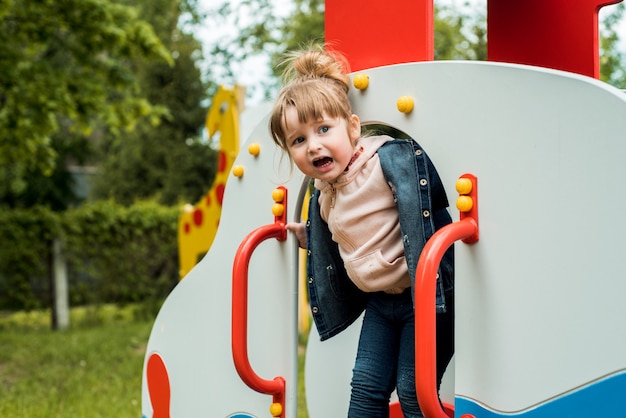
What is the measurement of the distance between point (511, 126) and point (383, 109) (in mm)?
433

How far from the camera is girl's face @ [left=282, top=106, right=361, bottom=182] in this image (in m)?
1.90

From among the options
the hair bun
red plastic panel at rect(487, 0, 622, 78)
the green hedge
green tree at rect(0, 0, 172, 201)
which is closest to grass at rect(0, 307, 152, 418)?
the green hedge

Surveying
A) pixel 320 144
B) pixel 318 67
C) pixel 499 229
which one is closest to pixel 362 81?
pixel 318 67

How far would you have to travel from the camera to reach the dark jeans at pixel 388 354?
6.34 ft

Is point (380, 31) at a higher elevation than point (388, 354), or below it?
higher

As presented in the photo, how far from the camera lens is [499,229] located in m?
1.60

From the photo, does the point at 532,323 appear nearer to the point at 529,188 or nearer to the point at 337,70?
the point at 529,188

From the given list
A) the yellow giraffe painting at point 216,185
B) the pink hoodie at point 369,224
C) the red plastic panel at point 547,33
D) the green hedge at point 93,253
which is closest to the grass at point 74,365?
the green hedge at point 93,253

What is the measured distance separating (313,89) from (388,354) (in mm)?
746

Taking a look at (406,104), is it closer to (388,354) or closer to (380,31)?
(380,31)

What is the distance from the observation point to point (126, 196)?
53.8 feet

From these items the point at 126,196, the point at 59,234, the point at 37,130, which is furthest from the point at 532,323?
the point at 126,196

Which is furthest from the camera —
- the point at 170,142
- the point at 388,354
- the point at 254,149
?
the point at 170,142

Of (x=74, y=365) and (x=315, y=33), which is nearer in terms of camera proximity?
(x=74, y=365)
